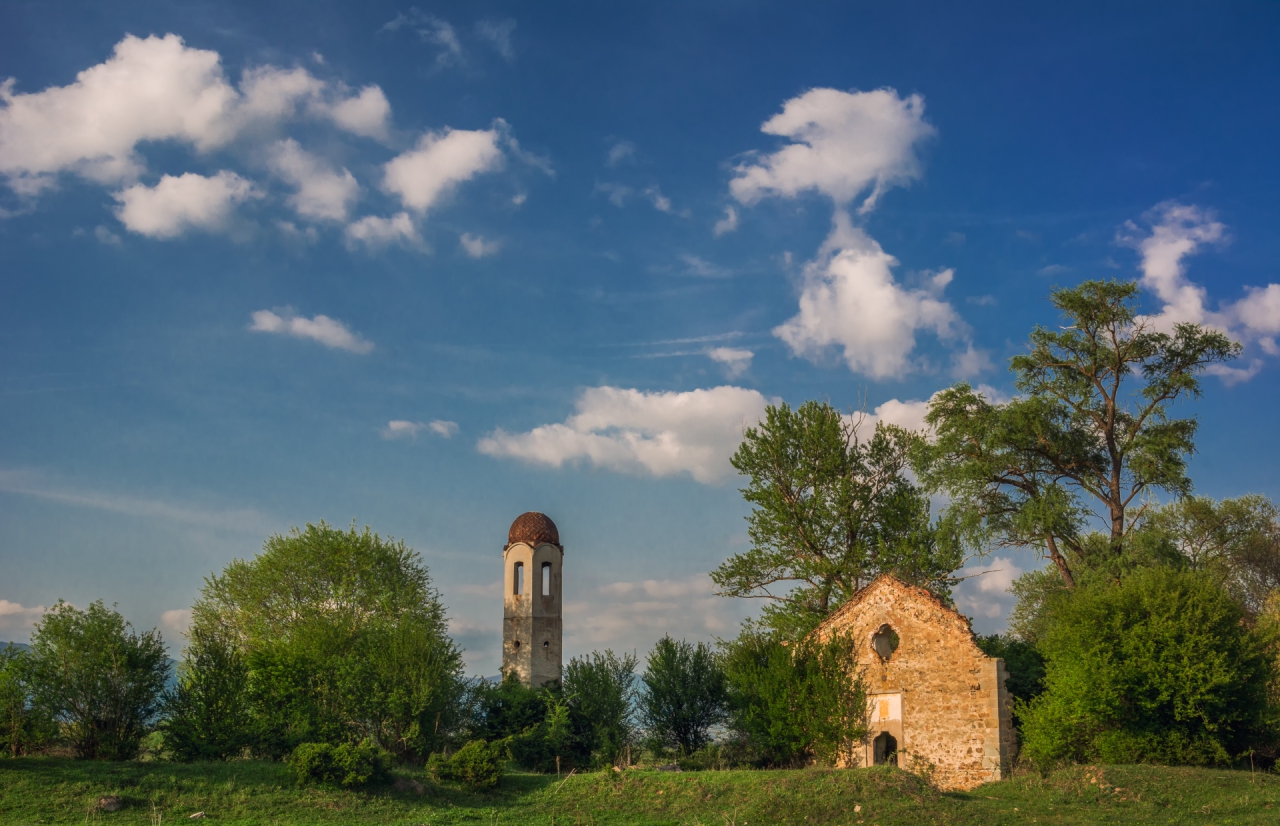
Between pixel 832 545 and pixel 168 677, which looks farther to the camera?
pixel 832 545

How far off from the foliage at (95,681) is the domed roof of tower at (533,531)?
56.5 ft

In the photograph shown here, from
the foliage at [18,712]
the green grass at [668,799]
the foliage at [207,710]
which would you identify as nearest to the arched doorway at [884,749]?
the green grass at [668,799]

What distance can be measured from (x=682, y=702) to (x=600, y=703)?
316 centimetres

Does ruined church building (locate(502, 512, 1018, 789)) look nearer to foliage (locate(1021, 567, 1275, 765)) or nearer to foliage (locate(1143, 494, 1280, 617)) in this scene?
foliage (locate(1021, 567, 1275, 765))

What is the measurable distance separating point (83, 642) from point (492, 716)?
46.3 feet

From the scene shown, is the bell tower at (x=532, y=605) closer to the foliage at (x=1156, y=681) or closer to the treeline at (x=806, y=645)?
the treeline at (x=806, y=645)

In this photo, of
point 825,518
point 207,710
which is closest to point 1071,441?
point 825,518

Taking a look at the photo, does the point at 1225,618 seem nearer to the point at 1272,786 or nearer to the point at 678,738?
the point at 1272,786

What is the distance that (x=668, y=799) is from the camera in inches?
829

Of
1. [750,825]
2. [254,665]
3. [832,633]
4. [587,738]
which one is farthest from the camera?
[587,738]

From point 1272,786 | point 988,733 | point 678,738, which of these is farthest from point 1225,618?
point 678,738

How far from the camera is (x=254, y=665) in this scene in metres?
29.6

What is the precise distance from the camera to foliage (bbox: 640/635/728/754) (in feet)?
109

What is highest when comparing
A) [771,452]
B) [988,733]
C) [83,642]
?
[771,452]
